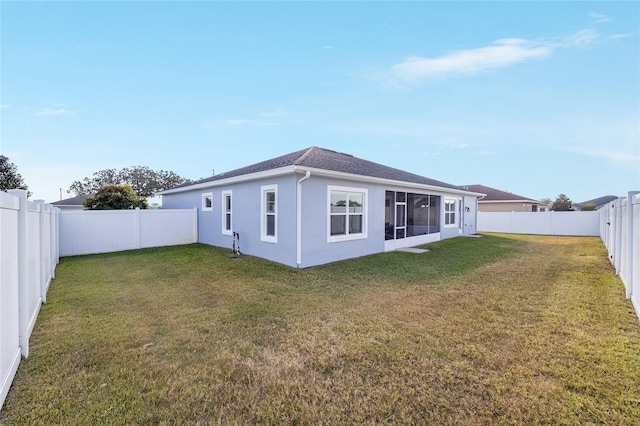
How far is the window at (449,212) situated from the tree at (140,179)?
34485 millimetres

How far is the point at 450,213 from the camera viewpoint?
51.2 ft

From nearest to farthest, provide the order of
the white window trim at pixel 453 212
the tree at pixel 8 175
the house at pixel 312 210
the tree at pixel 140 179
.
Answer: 1. the house at pixel 312 210
2. the white window trim at pixel 453 212
3. the tree at pixel 8 175
4. the tree at pixel 140 179

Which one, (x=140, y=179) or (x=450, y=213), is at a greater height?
(x=140, y=179)

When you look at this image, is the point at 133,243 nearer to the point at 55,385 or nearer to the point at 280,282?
the point at 280,282

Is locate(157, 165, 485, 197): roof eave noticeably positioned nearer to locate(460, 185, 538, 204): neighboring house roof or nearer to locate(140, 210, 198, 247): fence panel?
locate(140, 210, 198, 247): fence panel

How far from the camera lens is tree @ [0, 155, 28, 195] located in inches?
808

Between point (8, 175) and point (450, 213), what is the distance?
100 feet

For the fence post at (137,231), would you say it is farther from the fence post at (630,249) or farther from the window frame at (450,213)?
the fence post at (630,249)

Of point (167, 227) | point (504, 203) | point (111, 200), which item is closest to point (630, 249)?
point (167, 227)

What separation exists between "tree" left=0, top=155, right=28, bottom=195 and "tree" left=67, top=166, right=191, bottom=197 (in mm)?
17173

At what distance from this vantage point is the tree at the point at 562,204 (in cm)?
3334

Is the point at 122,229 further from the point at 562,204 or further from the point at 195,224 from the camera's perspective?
the point at 562,204

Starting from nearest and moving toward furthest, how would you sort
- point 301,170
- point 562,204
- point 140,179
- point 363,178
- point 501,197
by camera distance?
point 301,170, point 363,178, point 501,197, point 562,204, point 140,179

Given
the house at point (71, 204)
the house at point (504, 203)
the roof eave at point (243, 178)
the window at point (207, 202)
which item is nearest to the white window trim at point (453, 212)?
the roof eave at point (243, 178)
